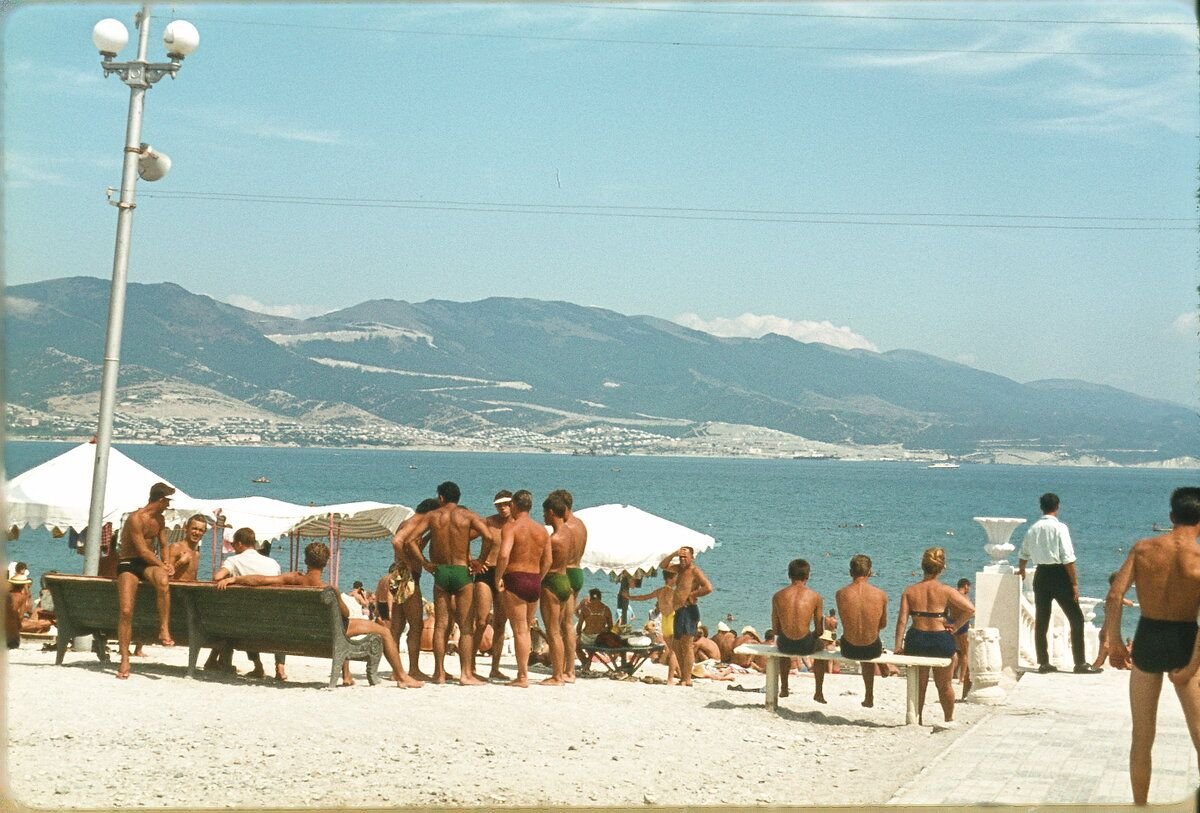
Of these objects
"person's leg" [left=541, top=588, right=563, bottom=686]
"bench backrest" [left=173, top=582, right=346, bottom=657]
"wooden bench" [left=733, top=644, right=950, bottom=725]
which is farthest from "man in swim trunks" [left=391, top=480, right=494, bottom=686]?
"wooden bench" [left=733, top=644, right=950, bottom=725]

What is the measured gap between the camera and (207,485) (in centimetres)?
11750

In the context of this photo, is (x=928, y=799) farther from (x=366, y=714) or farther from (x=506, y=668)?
(x=506, y=668)

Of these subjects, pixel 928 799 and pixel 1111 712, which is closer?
pixel 928 799

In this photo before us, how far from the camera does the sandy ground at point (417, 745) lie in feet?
24.0

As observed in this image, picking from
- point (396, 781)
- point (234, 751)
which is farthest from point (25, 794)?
point (396, 781)

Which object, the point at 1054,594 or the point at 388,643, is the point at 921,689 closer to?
the point at 1054,594

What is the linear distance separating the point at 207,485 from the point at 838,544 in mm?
57313

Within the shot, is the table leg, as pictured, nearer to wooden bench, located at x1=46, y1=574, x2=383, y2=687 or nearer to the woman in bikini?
the woman in bikini

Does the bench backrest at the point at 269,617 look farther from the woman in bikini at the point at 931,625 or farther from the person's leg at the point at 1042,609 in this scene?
the person's leg at the point at 1042,609

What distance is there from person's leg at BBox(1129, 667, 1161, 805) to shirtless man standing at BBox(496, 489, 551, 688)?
496cm

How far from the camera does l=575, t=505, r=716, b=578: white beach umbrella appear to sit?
1383cm

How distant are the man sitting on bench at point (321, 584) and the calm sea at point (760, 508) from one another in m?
22.8

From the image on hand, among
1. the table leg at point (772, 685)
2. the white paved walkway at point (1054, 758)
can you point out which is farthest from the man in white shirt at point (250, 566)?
the white paved walkway at point (1054, 758)

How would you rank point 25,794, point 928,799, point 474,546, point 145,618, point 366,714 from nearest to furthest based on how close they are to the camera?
point 25,794 → point 928,799 → point 366,714 → point 145,618 → point 474,546
